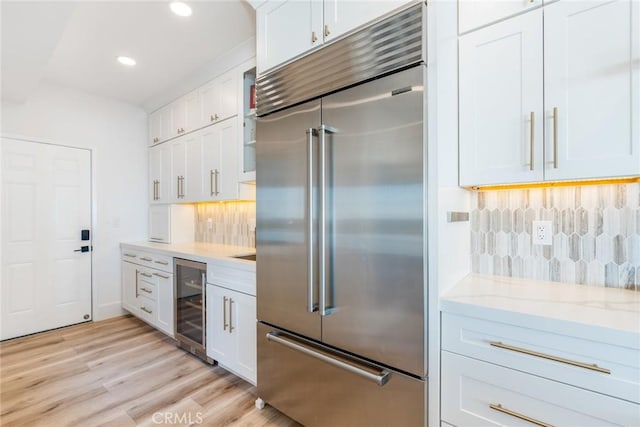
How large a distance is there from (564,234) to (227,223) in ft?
9.69

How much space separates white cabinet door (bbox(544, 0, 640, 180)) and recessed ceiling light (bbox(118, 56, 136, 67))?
317 cm

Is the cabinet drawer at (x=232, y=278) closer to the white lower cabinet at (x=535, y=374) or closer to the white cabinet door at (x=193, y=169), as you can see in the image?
the white cabinet door at (x=193, y=169)

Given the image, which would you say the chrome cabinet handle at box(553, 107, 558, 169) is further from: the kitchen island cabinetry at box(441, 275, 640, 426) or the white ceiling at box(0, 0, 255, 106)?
the white ceiling at box(0, 0, 255, 106)

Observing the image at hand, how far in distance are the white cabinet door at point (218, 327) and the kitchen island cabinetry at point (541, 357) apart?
62.0 inches

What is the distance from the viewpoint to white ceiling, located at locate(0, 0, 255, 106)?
1.90 meters

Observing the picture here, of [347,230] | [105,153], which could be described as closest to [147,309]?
[105,153]

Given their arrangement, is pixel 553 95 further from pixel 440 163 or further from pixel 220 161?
pixel 220 161

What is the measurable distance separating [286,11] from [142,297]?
3.14 meters

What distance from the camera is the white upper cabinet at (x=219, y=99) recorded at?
2.76m

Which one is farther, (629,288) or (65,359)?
(65,359)

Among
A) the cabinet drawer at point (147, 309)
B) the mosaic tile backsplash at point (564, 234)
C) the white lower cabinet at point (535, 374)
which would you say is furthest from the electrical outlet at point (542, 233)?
the cabinet drawer at point (147, 309)

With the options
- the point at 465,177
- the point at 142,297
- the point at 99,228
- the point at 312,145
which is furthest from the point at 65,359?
the point at 465,177

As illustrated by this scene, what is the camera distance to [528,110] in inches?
53.6

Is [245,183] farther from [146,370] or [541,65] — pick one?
[541,65]
